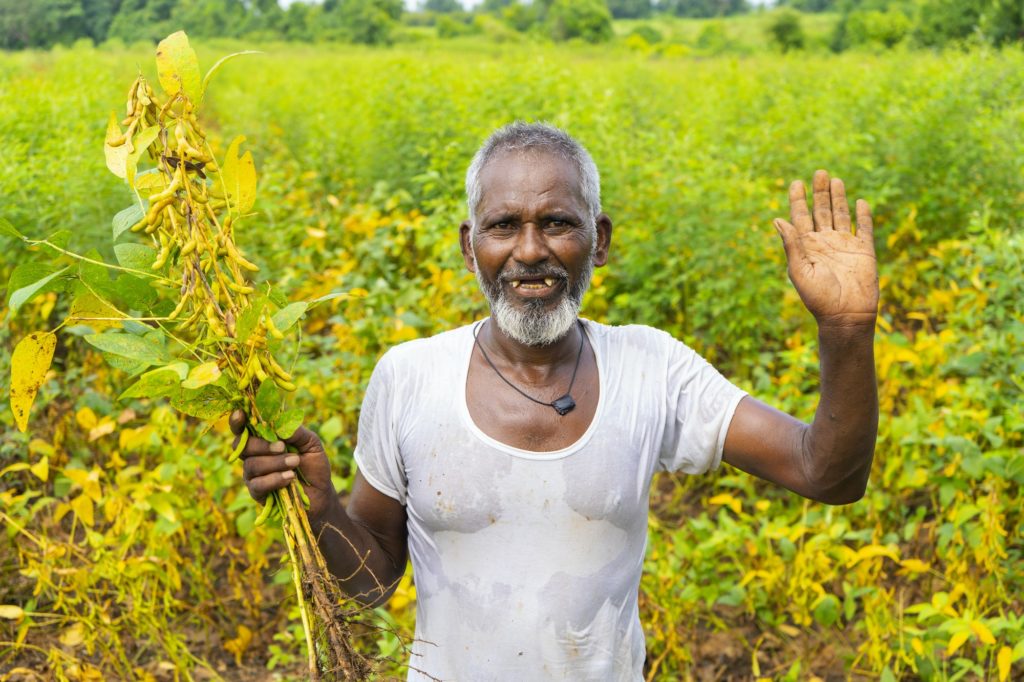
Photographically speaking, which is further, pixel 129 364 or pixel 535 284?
pixel 535 284

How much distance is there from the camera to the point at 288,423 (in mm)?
1272

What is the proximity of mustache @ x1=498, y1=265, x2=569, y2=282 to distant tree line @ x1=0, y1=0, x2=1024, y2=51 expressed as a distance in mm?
6670

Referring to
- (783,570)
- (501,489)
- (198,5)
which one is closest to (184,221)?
(501,489)

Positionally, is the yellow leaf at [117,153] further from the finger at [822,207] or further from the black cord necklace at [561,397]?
the finger at [822,207]

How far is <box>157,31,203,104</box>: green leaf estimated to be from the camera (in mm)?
1186

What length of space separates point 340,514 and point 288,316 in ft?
1.13

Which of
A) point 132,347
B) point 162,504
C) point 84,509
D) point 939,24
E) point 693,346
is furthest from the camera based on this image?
point 939,24

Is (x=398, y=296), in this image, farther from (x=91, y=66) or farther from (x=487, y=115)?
(x=91, y=66)

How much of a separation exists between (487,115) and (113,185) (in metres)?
2.35

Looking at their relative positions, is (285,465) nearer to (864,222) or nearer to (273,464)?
(273,464)

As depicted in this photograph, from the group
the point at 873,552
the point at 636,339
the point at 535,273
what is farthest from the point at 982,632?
the point at 535,273

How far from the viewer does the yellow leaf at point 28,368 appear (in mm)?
1213

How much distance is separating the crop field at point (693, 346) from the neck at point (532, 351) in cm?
43

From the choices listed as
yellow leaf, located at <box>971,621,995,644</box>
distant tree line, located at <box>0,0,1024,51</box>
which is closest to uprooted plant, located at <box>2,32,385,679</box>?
yellow leaf, located at <box>971,621,995,644</box>
